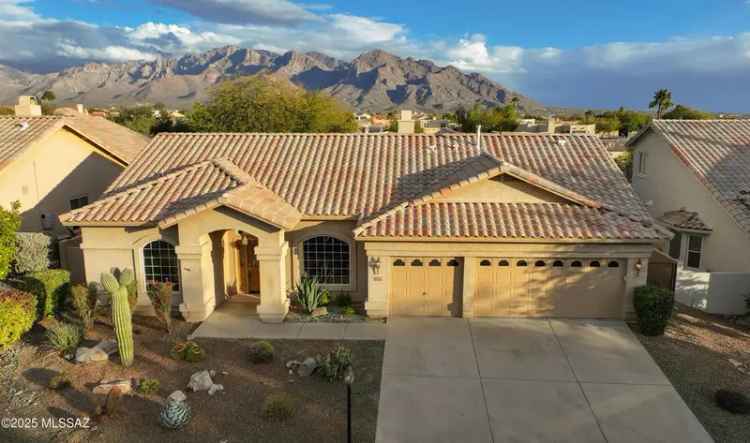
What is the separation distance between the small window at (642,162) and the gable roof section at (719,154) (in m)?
1.70

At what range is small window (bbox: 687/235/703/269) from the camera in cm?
1991

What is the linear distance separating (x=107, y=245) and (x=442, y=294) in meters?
10.1

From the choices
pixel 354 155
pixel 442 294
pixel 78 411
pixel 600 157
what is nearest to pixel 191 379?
pixel 78 411

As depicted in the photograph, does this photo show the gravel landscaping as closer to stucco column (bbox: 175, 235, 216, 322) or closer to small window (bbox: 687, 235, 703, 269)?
small window (bbox: 687, 235, 703, 269)

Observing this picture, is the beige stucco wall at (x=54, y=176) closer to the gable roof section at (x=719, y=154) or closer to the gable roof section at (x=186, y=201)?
the gable roof section at (x=186, y=201)

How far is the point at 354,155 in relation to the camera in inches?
763

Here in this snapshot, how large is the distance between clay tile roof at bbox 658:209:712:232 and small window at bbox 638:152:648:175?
4277mm

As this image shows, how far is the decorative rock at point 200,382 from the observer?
449 inches

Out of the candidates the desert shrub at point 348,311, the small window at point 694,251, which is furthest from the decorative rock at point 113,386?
the small window at point 694,251

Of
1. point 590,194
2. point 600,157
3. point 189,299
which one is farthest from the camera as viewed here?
point 600,157

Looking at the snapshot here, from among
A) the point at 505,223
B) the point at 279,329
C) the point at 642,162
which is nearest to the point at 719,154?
the point at 642,162

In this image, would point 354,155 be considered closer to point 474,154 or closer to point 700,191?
point 474,154

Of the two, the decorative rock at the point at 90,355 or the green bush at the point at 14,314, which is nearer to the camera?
the decorative rock at the point at 90,355

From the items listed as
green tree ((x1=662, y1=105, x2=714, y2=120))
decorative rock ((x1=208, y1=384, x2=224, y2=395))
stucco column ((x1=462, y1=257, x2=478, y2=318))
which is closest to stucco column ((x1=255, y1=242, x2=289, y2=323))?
decorative rock ((x1=208, y1=384, x2=224, y2=395))
